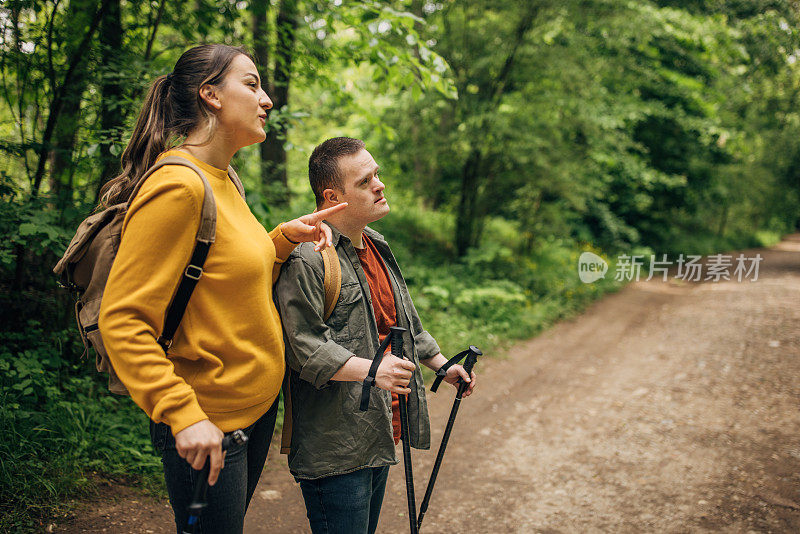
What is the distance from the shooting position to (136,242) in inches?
49.8

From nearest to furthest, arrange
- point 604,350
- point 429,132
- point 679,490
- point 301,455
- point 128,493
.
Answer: point 301,455 → point 128,493 → point 679,490 → point 604,350 → point 429,132

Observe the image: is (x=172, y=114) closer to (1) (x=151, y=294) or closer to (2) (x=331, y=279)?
(1) (x=151, y=294)

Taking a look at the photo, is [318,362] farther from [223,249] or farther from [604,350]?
[604,350]

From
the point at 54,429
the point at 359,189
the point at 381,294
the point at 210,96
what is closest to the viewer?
the point at 210,96

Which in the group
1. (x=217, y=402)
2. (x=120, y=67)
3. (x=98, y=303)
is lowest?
(x=217, y=402)

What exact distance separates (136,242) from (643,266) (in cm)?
1508

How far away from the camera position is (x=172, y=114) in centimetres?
155

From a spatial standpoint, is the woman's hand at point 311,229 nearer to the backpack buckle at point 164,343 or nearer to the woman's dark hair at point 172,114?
the woman's dark hair at point 172,114

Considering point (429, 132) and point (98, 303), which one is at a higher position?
point (429, 132)

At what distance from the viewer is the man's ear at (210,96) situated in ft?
4.93

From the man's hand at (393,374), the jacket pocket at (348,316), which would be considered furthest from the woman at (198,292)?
the man's hand at (393,374)

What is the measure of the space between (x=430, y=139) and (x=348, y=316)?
7342 mm

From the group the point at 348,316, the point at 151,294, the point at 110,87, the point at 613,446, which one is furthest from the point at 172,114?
the point at 613,446

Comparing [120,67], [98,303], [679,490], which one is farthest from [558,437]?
[120,67]
